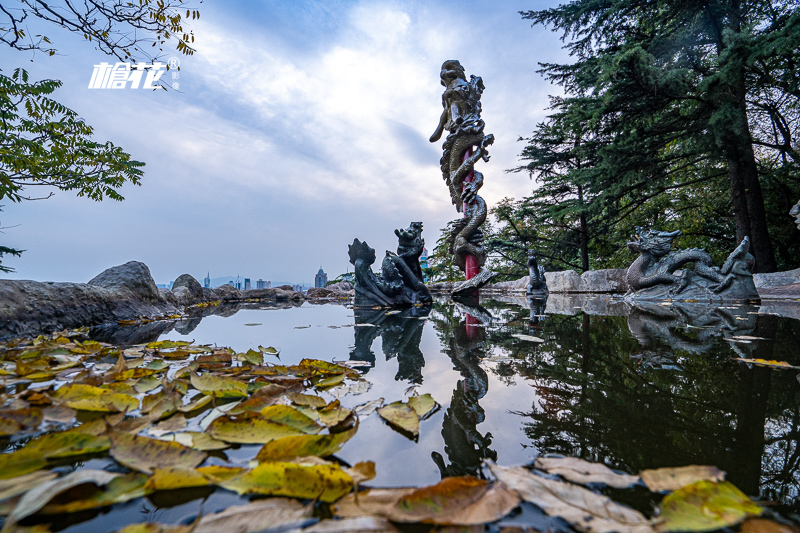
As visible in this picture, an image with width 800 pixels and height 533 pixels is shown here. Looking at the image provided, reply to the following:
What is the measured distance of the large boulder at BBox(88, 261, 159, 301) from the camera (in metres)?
3.45

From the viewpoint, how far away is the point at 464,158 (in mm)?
8375

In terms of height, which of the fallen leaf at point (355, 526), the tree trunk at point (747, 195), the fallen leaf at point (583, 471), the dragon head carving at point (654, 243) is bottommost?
the fallen leaf at point (355, 526)

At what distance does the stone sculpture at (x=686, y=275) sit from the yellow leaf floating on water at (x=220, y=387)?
6.28 m

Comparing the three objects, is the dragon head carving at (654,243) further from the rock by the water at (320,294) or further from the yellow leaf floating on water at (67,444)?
the rock by the water at (320,294)

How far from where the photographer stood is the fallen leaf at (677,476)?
0.50 meters

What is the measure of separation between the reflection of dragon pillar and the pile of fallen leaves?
6479 millimetres

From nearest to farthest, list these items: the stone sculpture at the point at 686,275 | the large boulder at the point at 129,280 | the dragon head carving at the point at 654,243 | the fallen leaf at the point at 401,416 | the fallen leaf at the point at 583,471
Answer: the fallen leaf at the point at 583,471
the fallen leaf at the point at 401,416
the large boulder at the point at 129,280
the stone sculpture at the point at 686,275
the dragon head carving at the point at 654,243

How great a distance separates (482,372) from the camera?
1.25 m

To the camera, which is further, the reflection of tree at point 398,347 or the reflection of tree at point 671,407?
the reflection of tree at point 398,347

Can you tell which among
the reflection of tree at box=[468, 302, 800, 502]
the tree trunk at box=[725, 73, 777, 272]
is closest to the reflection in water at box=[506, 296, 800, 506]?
the reflection of tree at box=[468, 302, 800, 502]

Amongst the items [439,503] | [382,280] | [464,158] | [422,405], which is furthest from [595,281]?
[439,503]

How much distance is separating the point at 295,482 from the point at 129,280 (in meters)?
4.25

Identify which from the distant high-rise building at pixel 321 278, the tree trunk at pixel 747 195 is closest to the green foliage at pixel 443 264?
the distant high-rise building at pixel 321 278

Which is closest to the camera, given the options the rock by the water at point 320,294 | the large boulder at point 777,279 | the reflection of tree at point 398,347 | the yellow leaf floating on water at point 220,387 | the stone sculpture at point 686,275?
the yellow leaf floating on water at point 220,387
